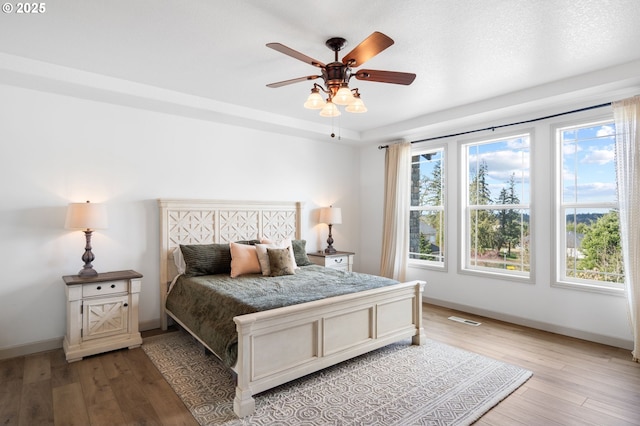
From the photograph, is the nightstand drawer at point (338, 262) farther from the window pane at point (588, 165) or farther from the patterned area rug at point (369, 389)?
the window pane at point (588, 165)

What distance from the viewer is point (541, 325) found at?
13.2 ft

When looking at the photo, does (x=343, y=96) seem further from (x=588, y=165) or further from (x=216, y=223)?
(x=588, y=165)

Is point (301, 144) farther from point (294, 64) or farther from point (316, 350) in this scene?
point (316, 350)

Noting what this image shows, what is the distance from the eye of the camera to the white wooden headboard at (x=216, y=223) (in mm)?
4035

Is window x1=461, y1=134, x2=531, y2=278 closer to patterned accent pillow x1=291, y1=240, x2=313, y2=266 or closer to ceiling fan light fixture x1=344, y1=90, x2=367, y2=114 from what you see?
patterned accent pillow x1=291, y1=240, x2=313, y2=266

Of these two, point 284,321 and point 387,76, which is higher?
point 387,76

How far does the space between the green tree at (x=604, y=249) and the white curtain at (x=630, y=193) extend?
0.29 meters

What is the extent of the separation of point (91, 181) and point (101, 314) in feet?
4.50

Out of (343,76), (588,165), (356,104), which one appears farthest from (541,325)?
(343,76)

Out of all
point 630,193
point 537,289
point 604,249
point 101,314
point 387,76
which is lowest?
point 101,314

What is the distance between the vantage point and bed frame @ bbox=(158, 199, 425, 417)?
2.41 m

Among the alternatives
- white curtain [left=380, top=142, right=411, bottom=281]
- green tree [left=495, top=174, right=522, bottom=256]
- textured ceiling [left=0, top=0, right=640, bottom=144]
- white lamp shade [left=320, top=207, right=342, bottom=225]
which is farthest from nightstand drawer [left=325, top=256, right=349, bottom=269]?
textured ceiling [left=0, top=0, right=640, bottom=144]

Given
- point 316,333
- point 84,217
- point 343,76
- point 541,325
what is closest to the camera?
point 343,76

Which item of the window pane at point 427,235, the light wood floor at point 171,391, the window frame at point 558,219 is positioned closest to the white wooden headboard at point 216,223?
the light wood floor at point 171,391
